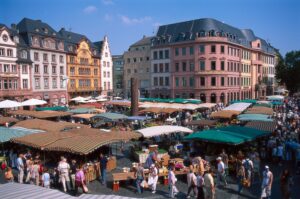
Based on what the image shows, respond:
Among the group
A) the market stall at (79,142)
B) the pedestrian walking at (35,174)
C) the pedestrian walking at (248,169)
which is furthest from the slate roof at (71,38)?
the pedestrian walking at (248,169)

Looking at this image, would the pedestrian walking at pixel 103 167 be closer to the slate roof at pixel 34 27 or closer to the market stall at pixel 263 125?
the market stall at pixel 263 125

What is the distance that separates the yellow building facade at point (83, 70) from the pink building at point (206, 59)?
13.5m

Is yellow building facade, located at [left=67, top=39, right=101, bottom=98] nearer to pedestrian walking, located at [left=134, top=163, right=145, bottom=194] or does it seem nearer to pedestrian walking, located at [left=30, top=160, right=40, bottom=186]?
pedestrian walking, located at [left=30, top=160, right=40, bottom=186]

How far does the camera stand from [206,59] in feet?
182

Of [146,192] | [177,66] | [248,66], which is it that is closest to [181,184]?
[146,192]

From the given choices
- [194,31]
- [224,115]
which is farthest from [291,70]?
[224,115]

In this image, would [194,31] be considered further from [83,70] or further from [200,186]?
[200,186]

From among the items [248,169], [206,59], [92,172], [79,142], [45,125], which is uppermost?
[206,59]

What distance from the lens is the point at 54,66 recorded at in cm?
5575

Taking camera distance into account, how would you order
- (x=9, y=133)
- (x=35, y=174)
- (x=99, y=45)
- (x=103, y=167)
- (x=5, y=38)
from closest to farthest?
(x=35, y=174) < (x=103, y=167) < (x=9, y=133) < (x=5, y=38) < (x=99, y=45)

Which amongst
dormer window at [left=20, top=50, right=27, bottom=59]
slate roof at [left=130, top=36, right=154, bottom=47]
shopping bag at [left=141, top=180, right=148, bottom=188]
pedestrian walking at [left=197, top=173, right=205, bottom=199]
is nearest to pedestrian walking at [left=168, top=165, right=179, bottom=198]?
pedestrian walking at [left=197, top=173, right=205, bottom=199]

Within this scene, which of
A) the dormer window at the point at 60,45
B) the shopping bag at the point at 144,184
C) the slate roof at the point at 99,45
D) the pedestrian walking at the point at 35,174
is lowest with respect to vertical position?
the shopping bag at the point at 144,184

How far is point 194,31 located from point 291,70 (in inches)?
939

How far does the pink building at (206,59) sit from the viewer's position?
183 ft
